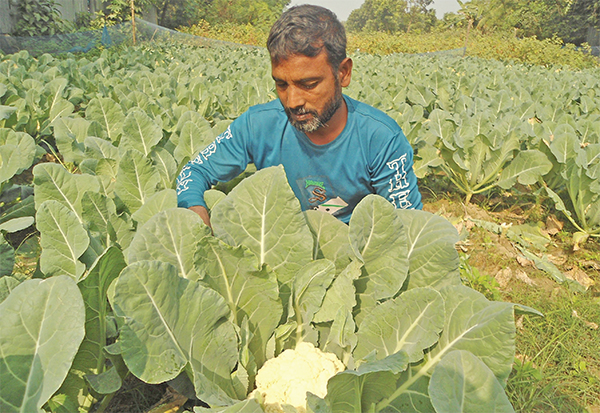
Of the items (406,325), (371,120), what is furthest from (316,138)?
(406,325)

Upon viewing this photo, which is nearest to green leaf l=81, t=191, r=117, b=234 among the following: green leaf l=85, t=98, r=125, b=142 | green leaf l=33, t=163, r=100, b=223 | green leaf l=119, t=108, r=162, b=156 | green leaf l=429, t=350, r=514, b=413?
green leaf l=33, t=163, r=100, b=223

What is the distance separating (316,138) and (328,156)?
12 centimetres

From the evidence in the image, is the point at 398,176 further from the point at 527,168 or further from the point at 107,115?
the point at 527,168

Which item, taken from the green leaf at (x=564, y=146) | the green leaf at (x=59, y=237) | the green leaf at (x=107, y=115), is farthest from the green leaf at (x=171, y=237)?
the green leaf at (x=564, y=146)

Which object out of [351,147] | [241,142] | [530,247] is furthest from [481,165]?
[241,142]

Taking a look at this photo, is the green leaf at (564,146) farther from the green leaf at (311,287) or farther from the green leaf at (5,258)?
the green leaf at (5,258)

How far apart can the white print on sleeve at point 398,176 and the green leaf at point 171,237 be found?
1242 mm

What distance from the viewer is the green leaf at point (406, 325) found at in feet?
3.95

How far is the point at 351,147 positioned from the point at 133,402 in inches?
60.9

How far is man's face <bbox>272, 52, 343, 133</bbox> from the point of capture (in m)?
1.96

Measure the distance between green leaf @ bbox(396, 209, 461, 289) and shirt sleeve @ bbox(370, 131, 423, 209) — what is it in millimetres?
788

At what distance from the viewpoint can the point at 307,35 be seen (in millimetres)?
1966

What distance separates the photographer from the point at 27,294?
1.07 meters

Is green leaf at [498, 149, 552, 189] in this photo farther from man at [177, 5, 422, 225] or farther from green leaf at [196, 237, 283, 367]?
green leaf at [196, 237, 283, 367]
